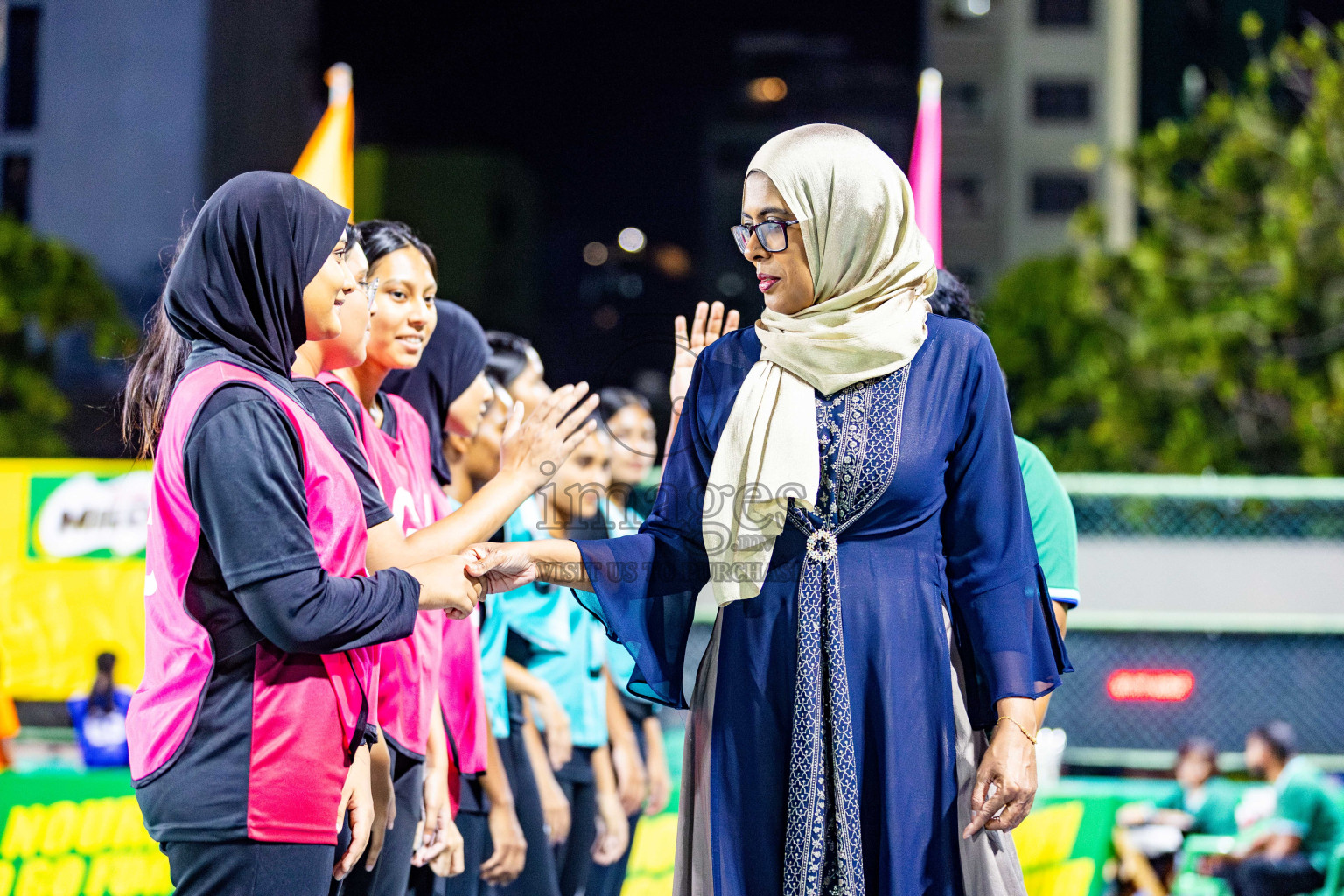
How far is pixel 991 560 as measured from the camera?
178 cm

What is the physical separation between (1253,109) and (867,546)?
11246mm

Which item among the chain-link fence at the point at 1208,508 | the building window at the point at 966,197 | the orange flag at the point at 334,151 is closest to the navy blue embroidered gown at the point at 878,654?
the orange flag at the point at 334,151

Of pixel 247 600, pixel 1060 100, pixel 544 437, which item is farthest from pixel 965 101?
pixel 247 600

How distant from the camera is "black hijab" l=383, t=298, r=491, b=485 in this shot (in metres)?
2.96

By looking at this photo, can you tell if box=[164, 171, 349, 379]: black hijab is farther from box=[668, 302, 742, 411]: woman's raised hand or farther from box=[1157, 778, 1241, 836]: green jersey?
box=[1157, 778, 1241, 836]: green jersey

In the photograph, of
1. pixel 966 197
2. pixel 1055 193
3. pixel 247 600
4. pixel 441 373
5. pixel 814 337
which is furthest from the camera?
pixel 966 197

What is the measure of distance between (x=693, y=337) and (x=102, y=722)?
4.88 m

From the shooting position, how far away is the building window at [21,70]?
602 inches

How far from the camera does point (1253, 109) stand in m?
11.3

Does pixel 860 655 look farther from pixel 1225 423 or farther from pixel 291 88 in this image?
pixel 291 88

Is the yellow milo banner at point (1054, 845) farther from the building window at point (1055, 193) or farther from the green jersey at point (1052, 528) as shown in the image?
the building window at point (1055, 193)

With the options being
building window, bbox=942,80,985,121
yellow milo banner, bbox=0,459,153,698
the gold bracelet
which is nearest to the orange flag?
the gold bracelet

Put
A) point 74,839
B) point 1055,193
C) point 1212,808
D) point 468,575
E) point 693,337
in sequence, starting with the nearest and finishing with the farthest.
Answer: point 468,575 → point 693,337 → point 74,839 → point 1212,808 → point 1055,193

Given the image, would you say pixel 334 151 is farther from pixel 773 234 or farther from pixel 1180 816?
pixel 1180 816
